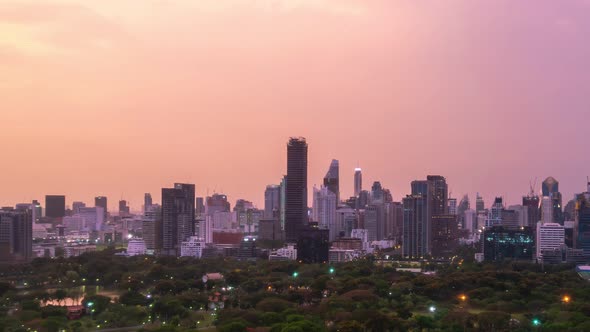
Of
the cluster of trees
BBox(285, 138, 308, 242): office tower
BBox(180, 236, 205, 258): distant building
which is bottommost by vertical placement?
the cluster of trees

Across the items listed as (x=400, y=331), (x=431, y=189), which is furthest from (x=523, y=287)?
(x=431, y=189)

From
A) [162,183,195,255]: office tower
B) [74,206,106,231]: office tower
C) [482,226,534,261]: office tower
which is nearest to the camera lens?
[482,226,534,261]: office tower

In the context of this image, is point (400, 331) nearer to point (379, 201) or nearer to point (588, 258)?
point (588, 258)

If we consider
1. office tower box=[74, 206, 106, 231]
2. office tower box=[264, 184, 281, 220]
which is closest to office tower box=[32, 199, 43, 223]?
office tower box=[74, 206, 106, 231]

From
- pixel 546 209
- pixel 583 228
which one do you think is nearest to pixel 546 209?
pixel 546 209

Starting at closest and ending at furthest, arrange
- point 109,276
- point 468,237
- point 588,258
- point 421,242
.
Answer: point 109,276, point 588,258, point 421,242, point 468,237

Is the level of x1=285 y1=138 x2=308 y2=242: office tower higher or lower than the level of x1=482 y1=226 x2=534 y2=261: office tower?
higher

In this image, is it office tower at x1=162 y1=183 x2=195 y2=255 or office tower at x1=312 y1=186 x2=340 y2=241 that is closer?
office tower at x1=162 y1=183 x2=195 y2=255

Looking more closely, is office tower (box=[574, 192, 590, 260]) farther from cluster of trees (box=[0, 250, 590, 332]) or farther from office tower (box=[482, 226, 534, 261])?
cluster of trees (box=[0, 250, 590, 332])
